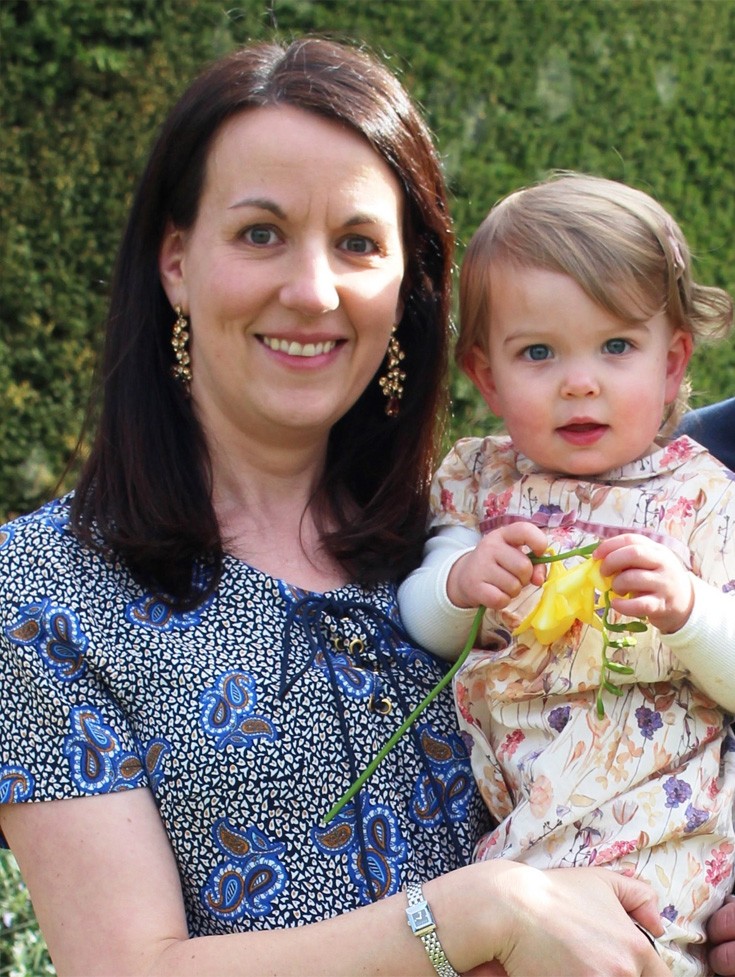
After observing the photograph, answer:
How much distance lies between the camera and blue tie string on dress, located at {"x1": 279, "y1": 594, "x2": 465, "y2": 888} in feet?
7.93

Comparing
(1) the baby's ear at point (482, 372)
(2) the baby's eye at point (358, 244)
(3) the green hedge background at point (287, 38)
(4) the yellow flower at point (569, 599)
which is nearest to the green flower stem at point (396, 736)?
(4) the yellow flower at point (569, 599)

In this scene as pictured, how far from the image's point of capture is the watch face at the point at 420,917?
215cm

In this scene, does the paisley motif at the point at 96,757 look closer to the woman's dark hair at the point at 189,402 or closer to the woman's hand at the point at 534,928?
the woman's dark hair at the point at 189,402

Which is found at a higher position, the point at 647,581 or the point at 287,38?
the point at 287,38

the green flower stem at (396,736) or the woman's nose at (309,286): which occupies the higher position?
the woman's nose at (309,286)

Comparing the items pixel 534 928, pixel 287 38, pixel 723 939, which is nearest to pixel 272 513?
pixel 534 928

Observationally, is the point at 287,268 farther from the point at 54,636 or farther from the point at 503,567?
the point at 54,636

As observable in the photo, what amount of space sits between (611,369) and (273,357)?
634 millimetres

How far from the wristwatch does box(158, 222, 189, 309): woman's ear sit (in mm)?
1248

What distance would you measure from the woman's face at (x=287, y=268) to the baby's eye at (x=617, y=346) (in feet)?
1.51

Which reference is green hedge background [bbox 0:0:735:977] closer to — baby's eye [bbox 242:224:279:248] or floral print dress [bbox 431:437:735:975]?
baby's eye [bbox 242:224:279:248]

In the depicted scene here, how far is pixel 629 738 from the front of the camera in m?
2.33

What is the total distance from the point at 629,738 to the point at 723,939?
1.29 ft

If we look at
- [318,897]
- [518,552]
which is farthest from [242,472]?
[318,897]
